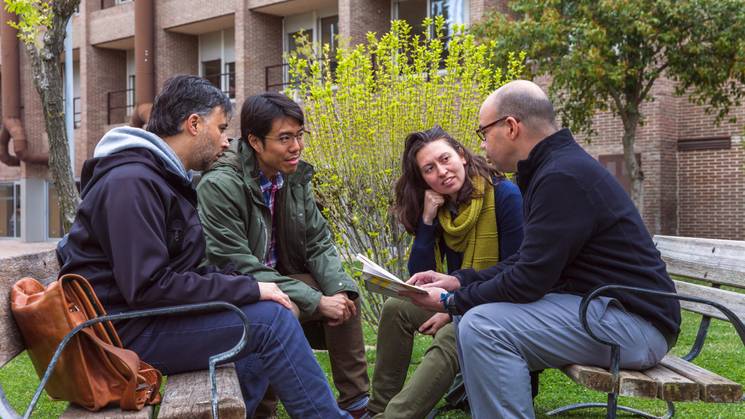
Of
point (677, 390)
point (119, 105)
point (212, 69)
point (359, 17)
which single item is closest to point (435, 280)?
point (677, 390)

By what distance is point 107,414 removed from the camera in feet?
8.99

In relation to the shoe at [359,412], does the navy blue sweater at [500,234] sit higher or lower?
higher

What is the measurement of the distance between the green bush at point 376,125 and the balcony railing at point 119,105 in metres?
24.0

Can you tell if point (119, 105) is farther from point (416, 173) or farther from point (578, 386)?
point (416, 173)

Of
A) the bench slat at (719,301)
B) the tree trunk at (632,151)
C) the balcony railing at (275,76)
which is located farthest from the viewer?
the balcony railing at (275,76)

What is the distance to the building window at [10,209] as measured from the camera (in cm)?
3228

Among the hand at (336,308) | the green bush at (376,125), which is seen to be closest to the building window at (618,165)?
the green bush at (376,125)

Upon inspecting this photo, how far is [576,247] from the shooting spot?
10.6ft

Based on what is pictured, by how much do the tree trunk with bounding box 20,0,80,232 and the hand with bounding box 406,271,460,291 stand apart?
6404 millimetres

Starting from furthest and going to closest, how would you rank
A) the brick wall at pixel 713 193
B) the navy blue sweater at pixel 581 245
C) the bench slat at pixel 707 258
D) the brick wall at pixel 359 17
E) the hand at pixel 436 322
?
the brick wall at pixel 359 17, the brick wall at pixel 713 193, the bench slat at pixel 707 258, the hand at pixel 436 322, the navy blue sweater at pixel 581 245

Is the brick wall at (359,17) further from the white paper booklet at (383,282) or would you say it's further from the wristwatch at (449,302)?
the wristwatch at (449,302)

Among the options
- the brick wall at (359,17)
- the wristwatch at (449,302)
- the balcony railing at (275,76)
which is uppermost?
the brick wall at (359,17)

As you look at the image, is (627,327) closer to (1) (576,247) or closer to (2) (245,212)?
(1) (576,247)

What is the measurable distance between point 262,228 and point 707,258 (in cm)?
247
